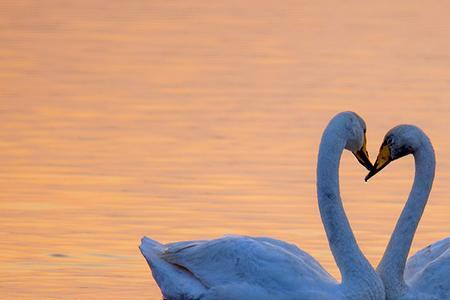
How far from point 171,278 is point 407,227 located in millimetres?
1569

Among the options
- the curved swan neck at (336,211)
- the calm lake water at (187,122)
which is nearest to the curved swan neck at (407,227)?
the curved swan neck at (336,211)

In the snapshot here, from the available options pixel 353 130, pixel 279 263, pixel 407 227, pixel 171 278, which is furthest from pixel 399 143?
pixel 171 278

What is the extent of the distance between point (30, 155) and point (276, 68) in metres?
5.68

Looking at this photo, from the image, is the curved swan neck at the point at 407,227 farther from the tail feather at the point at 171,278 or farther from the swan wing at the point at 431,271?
the tail feather at the point at 171,278

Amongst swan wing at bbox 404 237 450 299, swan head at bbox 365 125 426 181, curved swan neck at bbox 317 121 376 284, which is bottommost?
swan wing at bbox 404 237 450 299

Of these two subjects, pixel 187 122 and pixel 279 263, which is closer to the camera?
pixel 279 263

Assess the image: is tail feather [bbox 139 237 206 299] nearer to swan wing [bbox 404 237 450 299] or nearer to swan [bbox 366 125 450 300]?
swan [bbox 366 125 450 300]

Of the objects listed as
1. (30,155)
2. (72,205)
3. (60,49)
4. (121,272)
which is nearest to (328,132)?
(121,272)

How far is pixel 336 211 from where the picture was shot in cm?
1259

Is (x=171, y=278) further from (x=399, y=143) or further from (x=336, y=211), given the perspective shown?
(x=399, y=143)

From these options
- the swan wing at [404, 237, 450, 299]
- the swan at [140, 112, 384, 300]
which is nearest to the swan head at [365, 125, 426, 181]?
the swan at [140, 112, 384, 300]

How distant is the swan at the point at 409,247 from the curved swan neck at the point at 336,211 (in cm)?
26

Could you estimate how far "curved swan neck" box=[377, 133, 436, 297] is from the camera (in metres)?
12.6

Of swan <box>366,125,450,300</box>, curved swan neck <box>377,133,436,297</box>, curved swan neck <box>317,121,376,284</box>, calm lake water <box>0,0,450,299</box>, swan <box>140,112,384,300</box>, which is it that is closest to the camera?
swan <box>140,112,384,300</box>
